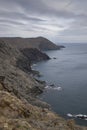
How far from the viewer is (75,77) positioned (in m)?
141

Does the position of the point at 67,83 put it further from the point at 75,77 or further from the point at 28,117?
the point at 28,117

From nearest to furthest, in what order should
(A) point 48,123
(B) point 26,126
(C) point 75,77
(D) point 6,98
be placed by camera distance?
(B) point 26,126, (A) point 48,123, (D) point 6,98, (C) point 75,77

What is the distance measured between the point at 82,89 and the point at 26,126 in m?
81.0

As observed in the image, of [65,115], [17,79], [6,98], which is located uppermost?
[6,98]

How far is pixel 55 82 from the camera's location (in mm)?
127125

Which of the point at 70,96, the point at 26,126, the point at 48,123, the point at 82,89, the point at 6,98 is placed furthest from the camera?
the point at 82,89

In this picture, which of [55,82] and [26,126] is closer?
[26,126]

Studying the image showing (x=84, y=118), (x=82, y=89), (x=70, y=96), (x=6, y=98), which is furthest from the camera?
(x=82, y=89)

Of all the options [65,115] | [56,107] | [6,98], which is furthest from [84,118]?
[6,98]

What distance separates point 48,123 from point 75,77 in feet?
352

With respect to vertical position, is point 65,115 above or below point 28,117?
below

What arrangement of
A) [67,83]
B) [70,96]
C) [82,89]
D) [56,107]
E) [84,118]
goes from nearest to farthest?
[84,118] < [56,107] < [70,96] < [82,89] < [67,83]

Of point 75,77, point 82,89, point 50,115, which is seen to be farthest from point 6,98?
point 75,77

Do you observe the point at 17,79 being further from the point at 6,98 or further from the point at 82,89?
the point at 6,98
